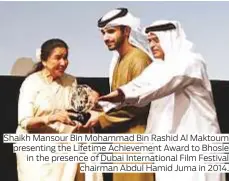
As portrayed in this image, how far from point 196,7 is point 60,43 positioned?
61cm

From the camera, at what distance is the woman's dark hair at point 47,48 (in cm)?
195

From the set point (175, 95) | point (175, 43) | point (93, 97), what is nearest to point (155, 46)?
point (175, 43)

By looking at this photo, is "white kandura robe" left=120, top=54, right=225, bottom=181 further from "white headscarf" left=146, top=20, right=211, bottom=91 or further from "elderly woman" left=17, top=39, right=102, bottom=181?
"elderly woman" left=17, top=39, right=102, bottom=181

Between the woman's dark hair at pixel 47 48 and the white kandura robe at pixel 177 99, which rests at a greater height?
the woman's dark hair at pixel 47 48

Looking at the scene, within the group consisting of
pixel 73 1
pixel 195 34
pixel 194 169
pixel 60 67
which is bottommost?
pixel 194 169

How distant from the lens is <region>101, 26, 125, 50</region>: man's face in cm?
196

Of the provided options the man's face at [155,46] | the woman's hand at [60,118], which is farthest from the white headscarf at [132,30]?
the woman's hand at [60,118]

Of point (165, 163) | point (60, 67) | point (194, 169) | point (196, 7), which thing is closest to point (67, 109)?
point (60, 67)

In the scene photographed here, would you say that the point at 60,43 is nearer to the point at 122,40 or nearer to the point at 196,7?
the point at 122,40

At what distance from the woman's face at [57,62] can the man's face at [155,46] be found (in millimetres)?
363

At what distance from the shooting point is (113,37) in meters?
1.97

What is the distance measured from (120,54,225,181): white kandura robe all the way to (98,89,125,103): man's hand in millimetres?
19

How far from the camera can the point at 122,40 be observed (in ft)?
6.41

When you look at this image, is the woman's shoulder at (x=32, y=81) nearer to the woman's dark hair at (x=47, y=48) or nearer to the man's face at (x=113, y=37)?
the woman's dark hair at (x=47, y=48)
